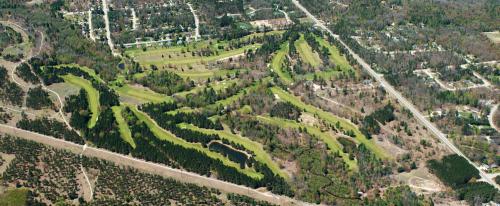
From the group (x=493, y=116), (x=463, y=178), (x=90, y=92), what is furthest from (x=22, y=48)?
(x=493, y=116)

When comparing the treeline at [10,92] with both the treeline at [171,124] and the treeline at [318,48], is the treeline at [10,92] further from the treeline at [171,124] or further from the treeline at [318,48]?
the treeline at [318,48]

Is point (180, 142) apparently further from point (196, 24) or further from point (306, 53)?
point (196, 24)

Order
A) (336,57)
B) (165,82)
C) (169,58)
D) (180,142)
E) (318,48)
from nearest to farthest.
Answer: (180,142) → (165,82) → (169,58) → (336,57) → (318,48)

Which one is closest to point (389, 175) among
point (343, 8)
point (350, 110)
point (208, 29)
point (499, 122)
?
point (350, 110)

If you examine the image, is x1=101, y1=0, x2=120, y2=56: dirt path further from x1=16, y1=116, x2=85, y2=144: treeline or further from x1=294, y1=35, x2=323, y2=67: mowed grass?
x1=294, y1=35, x2=323, y2=67: mowed grass

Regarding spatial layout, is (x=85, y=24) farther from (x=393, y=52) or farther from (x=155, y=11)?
(x=393, y=52)
